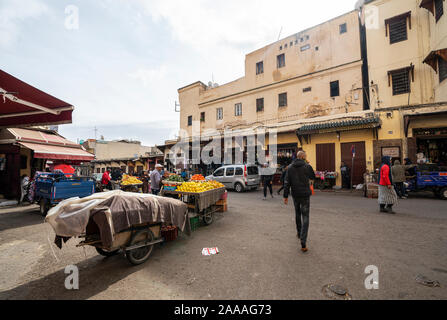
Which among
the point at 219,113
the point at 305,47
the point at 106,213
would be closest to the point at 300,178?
the point at 106,213

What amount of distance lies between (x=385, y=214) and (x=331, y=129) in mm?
9514

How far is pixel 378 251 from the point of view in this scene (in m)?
4.09

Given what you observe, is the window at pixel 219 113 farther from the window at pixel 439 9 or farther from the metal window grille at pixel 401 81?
the window at pixel 439 9

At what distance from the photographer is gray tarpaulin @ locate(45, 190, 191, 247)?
2951mm

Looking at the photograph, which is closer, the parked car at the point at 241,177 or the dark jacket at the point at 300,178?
the dark jacket at the point at 300,178

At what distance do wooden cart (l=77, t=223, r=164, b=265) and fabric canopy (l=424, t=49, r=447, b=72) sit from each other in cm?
1726

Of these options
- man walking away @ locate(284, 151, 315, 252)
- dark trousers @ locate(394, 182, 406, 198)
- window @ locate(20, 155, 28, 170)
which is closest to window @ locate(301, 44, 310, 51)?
dark trousers @ locate(394, 182, 406, 198)

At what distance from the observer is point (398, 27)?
46.5ft

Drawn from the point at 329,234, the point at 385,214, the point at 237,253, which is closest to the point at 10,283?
the point at 237,253

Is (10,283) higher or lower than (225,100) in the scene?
lower

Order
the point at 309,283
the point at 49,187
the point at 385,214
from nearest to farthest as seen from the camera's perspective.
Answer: the point at 309,283, the point at 385,214, the point at 49,187

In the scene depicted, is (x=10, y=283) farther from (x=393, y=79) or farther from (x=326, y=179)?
(x=393, y=79)

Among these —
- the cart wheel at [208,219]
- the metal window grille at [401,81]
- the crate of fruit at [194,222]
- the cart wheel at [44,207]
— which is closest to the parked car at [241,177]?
the cart wheel at [208,219]

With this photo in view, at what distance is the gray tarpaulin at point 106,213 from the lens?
2951 mm
